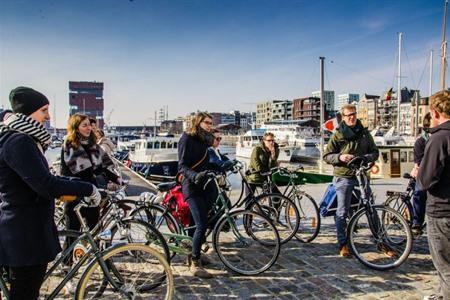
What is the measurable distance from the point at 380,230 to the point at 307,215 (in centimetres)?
140

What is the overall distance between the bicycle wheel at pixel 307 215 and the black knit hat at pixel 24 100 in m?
4.34

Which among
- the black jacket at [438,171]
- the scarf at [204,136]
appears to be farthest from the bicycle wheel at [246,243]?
the black jacket at [438,171]

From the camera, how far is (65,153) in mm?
4008

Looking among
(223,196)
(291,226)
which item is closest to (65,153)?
(223,196)

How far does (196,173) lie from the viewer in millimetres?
4176

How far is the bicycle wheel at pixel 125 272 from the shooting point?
2.78m

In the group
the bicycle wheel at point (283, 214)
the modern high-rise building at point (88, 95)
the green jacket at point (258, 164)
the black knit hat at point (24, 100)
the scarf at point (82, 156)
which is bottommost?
the bicycle wheel at point (283, 214)

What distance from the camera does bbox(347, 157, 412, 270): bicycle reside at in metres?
4.31

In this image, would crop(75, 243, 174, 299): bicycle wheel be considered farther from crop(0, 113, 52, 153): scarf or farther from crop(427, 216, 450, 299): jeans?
crop(427, 216, 450, 299): jeans

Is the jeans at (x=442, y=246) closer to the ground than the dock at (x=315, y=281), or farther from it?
farther from it

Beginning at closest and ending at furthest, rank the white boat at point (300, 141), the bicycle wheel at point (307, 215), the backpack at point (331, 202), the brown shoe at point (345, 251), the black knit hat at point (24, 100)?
the black knit hat at point (24, 100) → the brown shoe at point (345, 251) → the backpack at point (331, 202) → the bicycle wheel at point (307, 215) → the white boat at point (300, 141)

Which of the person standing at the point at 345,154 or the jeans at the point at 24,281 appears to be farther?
the person standing at the point at 345,154

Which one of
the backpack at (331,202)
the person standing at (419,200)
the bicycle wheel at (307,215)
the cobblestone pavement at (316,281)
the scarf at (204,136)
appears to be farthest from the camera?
the bicycle wheel at (307,215)

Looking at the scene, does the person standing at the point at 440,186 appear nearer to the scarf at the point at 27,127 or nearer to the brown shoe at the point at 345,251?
the brown shoe at the point at 345,251
